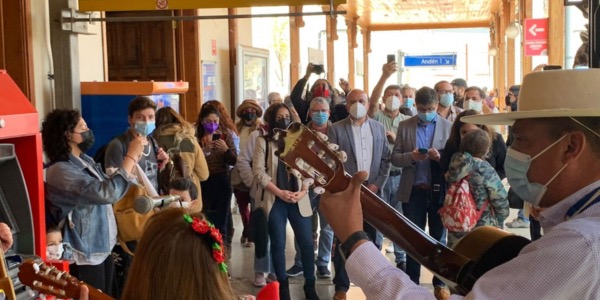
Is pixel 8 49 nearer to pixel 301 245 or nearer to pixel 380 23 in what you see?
pixel 301 245

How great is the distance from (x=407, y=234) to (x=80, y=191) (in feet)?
6.78

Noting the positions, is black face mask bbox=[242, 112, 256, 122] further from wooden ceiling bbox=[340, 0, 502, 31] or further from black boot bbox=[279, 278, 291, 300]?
wooden ceiling bbox=[340, 0, 502, 31]

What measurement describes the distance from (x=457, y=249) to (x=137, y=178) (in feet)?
7.72

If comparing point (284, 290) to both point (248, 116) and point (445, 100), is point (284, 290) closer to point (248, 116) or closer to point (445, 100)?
point (248, 116)

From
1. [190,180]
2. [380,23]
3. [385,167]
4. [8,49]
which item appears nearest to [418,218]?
[385,167]

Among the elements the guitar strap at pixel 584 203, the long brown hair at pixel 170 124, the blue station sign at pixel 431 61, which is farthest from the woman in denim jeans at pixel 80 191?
the blue station sign at pixel 431 61

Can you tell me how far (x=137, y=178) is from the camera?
14.0 ft

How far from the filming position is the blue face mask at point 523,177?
178 cm

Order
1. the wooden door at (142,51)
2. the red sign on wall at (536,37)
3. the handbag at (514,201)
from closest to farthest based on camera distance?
the handbag at (514,201), the wooden door at (142,51), the red sign on wall at (536,37)

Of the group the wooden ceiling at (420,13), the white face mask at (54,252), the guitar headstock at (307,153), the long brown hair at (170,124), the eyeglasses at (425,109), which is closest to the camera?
the guitar headstock at (307,153)

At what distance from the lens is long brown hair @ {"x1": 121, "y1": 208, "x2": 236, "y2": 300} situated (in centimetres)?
183

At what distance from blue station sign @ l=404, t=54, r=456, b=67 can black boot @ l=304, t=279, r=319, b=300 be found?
19.7 meters

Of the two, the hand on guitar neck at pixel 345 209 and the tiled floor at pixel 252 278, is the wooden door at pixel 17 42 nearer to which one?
the tiled floor at pixel 252 278

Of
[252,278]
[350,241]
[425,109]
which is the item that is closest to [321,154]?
[350,241]
